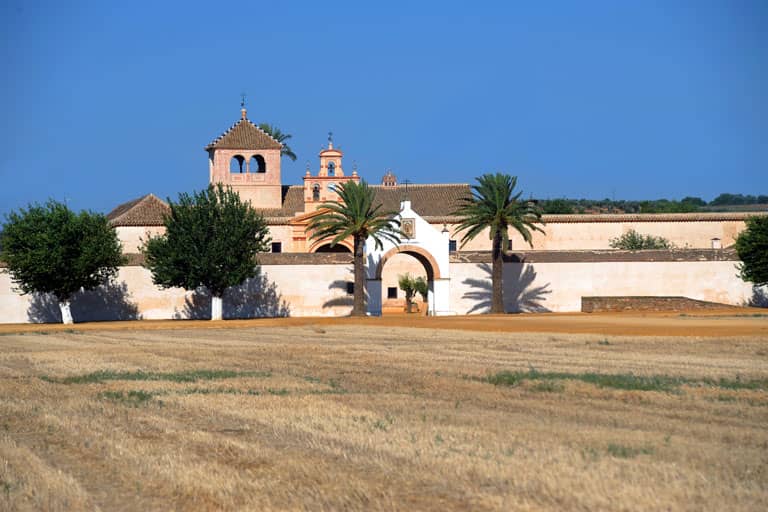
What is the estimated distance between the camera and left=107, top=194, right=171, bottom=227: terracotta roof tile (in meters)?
67.6

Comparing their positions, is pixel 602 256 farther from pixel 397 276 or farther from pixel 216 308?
pixel 216 308

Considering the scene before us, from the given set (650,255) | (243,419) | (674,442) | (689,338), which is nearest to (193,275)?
(650,255)

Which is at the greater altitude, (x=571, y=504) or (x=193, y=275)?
(x=193, y=275)

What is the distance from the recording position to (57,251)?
50.0m

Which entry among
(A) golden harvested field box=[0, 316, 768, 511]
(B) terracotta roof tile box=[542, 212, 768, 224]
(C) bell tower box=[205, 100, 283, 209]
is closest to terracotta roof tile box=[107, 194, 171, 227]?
(C) bell tower box=[205, 100, 283, 209]

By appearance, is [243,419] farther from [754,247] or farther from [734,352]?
[754,247]

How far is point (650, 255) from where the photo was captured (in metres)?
57.8

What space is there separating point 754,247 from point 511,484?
49044 millimetres

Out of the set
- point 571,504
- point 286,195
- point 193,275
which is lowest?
point 571,504

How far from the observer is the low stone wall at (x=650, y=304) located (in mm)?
53625

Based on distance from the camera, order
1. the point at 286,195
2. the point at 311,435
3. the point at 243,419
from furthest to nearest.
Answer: the point at 286,195
the point at 243,419
the point at 311,435

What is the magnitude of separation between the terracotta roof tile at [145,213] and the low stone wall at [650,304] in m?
27.3

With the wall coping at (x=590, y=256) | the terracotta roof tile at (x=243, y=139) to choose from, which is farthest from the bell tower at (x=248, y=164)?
the wall coping at (x=590, y=256)

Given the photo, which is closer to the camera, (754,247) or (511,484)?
(511,484)
